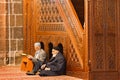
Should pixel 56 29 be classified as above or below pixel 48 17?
below

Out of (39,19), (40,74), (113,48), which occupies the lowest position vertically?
(40,74)

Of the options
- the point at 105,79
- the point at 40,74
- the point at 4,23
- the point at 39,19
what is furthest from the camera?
the point at 4,23

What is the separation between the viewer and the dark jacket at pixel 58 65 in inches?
361

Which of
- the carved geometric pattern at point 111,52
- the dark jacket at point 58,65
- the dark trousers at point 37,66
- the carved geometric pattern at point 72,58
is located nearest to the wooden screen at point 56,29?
the carved geometric pattern at point 72,58

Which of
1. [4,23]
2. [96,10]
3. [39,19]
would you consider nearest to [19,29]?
[4,23]

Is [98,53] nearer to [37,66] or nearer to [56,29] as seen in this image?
[37,66]

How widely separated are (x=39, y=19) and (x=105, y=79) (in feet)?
13.1

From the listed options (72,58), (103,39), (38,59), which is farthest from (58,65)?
(103,39)

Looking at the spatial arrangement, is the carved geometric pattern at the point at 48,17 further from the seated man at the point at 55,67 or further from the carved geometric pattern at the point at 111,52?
the carved geometric pattern at the point at 111,52

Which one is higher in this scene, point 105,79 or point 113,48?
point 113,48

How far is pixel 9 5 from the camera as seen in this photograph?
12.3m

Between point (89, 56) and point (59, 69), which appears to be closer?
point (89, 56)

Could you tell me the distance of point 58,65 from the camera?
9188 millimetres

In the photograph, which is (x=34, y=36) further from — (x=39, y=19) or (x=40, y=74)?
(x=40, y=74)
